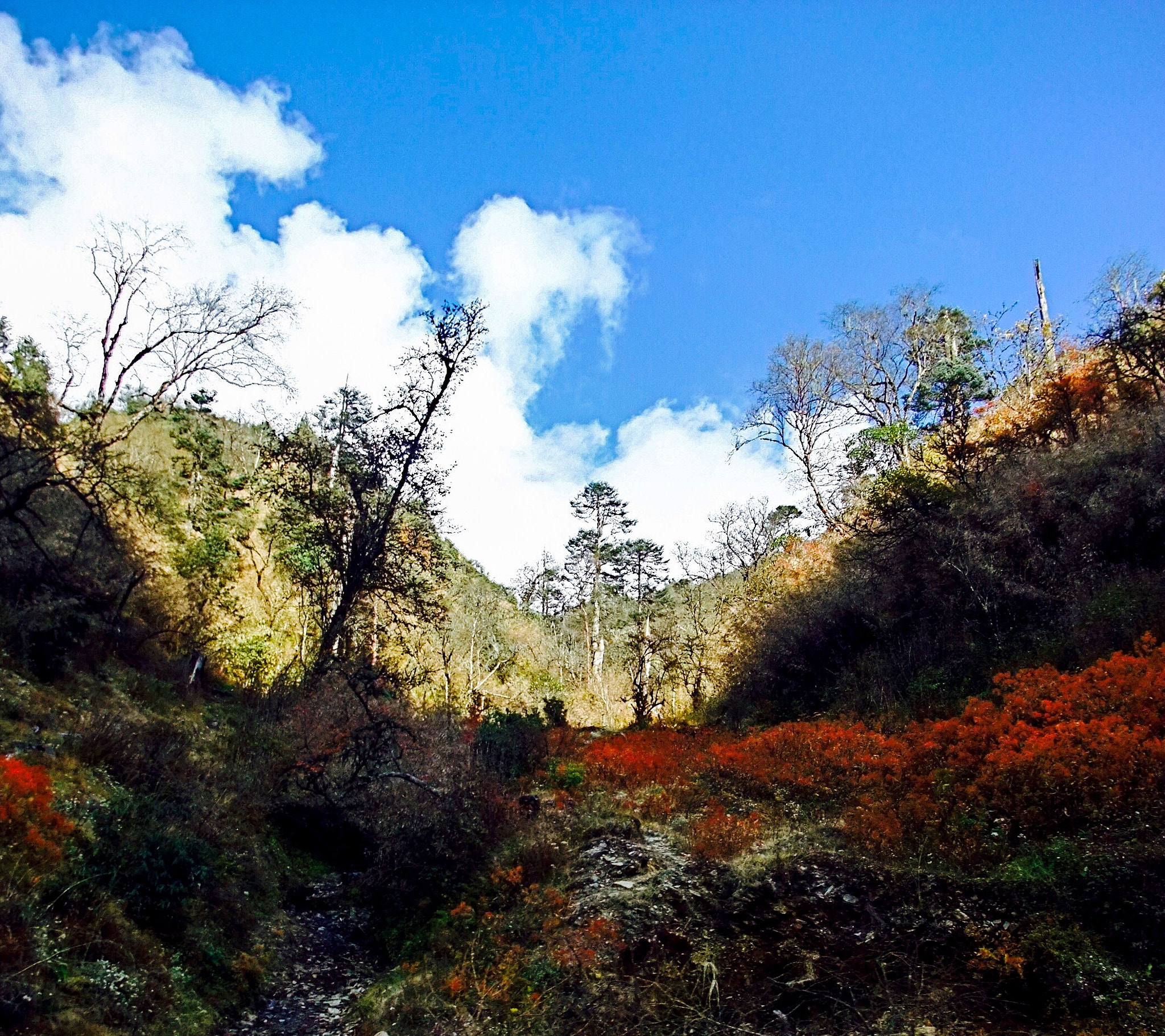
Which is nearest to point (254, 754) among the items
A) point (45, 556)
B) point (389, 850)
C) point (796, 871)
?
point (389, 850)

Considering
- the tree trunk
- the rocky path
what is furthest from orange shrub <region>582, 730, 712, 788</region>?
the tree trunk

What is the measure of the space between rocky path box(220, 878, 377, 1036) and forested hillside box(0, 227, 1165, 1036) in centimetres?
8

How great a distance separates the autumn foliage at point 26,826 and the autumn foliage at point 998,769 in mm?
7331

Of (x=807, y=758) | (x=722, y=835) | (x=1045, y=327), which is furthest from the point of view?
(x=1045, y=327)

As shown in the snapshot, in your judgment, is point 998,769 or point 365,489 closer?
point 998,769

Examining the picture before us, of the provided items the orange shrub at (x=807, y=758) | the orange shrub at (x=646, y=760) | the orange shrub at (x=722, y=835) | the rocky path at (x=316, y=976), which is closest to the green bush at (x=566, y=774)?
the orange shrub at (x=646, y=760)

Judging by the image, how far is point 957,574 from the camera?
14.5 m

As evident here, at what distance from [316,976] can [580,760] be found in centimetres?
776

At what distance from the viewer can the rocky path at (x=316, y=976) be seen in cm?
610

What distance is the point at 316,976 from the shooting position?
711cm

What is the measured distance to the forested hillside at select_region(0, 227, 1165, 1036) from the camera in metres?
5.57

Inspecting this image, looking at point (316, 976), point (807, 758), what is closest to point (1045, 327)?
point (807, 758)

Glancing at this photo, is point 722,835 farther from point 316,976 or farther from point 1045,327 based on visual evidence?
point 1045,327

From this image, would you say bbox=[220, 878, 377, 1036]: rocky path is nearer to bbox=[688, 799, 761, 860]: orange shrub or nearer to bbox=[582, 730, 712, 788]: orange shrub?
bbox=[688, 799, 761, 860]: orange shrub
